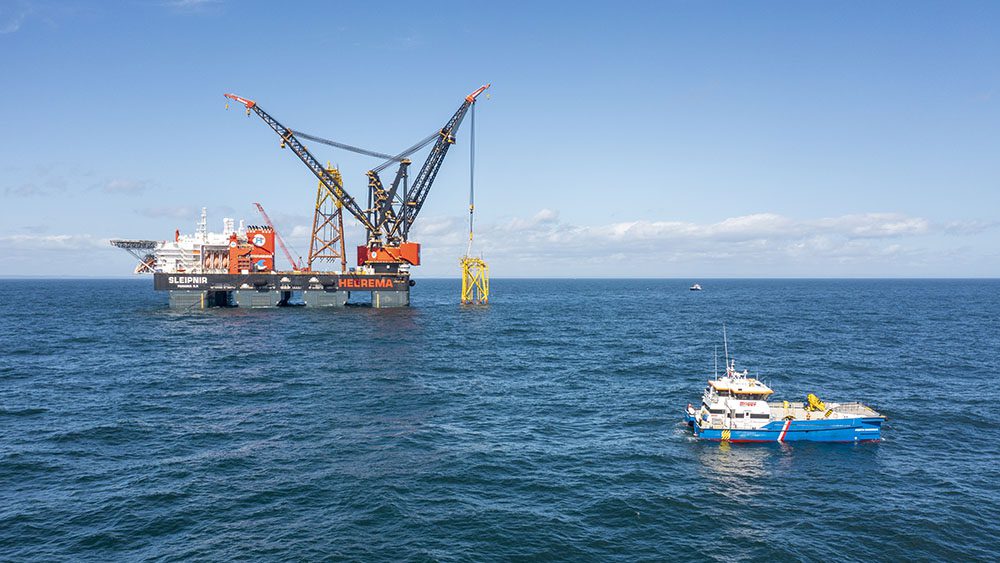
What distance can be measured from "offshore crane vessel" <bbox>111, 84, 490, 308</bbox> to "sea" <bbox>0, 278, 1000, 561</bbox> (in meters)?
48.6

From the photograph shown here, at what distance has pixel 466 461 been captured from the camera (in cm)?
3712

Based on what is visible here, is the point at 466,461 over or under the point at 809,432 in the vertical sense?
under

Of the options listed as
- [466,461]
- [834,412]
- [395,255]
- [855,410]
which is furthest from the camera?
[395,255]

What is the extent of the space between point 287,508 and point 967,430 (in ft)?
174

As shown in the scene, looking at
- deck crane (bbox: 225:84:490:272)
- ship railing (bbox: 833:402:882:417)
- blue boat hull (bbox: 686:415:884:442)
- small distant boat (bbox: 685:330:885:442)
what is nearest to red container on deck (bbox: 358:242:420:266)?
deck crane (bbox: 225:84:490:272)

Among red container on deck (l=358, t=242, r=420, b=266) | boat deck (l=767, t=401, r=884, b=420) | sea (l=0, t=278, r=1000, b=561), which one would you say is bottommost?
sea (l=0, t=278, r=1000, b=561)

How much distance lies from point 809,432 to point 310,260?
403ft

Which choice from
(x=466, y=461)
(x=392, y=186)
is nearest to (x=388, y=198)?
(x=392, y=186)

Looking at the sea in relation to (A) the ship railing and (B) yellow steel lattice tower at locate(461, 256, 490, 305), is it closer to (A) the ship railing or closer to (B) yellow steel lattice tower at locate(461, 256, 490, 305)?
(A) the ship railing

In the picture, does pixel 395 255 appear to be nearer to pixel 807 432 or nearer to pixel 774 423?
pixel 774 423

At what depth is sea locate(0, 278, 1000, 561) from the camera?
27188 mm

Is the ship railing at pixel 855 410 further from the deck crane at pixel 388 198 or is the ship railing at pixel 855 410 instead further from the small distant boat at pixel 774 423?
the deck crane at pixel 388 198

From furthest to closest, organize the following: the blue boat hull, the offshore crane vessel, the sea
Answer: the offshore crane vessel < the blue boat hull < the sea

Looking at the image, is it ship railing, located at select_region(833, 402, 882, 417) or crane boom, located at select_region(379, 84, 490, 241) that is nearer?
ship railing, located at select_region(833, 402, 882, 417)
